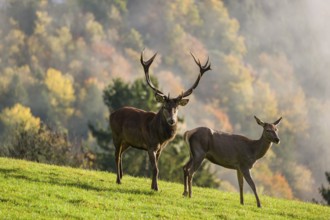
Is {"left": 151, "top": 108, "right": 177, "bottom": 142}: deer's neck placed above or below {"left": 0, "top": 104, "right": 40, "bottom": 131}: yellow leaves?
below

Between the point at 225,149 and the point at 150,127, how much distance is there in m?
2.31

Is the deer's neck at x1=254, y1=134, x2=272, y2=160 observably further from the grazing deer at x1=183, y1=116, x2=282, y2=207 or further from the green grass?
the green grass

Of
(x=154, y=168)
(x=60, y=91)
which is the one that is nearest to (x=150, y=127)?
(x=154, y=168)

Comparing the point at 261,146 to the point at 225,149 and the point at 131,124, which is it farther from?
the point at 131,124

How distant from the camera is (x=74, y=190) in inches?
671

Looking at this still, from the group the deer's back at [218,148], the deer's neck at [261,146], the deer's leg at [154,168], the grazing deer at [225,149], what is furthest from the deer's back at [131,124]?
the deer's neck at [261,146]

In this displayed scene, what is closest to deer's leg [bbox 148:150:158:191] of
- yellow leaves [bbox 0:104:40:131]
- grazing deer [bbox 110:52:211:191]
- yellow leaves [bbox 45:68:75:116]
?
grazing deer [bbox 110:52:211:191]

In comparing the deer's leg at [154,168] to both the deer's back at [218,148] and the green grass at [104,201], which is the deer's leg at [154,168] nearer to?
the green grass at [104,201]

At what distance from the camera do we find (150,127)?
19.2 metres

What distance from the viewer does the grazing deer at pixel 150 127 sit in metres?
18.7

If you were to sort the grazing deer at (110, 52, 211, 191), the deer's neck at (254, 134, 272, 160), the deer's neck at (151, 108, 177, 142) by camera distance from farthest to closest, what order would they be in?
1. the deer's neck at (254, 134, 272, 160)
2. the deer's neck at (151, 108, 177, 142)
3. the grazing deer at (110, 52, 211, 191)

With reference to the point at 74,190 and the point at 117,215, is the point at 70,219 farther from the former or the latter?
the point at 74,190

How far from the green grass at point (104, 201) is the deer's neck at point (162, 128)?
1.62m

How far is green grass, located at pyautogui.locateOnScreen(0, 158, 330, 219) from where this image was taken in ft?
48.0
